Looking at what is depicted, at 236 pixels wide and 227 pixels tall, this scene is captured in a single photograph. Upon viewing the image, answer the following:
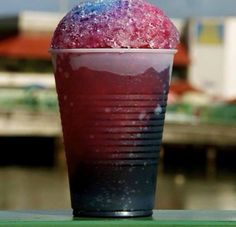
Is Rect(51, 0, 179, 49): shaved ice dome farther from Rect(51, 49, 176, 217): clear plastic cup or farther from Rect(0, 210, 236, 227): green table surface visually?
Rect(0, 210, 236, 227): green table surface

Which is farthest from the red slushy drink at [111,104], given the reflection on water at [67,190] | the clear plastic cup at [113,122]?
the reflection on water at [67,190]

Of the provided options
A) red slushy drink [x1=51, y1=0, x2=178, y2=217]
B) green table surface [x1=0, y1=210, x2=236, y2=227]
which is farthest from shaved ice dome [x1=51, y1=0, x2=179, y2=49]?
green table surface [x1=0, y1=210, x2=236, y2=227]

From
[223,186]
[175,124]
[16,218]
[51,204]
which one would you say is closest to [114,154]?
[16,218]

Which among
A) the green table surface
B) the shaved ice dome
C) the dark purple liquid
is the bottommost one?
the green table surface

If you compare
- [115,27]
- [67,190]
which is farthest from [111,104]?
[67,190]

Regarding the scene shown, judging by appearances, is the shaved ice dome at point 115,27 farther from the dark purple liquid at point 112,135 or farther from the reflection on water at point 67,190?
the reflection on water at point 67,190

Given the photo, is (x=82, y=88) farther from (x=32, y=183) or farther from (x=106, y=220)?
(x=32, y=183)
